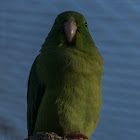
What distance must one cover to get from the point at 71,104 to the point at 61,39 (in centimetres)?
49

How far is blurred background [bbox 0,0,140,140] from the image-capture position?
388 cm

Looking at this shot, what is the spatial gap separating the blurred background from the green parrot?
1.30m

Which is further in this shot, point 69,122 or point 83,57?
point 83,57

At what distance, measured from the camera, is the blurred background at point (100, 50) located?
153 inches

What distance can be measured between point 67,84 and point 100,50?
1645 mm

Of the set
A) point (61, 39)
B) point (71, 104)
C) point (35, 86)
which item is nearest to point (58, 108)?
point (71, 104)

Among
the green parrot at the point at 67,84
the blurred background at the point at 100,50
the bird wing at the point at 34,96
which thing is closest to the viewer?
the green parrot at the point at 67,84

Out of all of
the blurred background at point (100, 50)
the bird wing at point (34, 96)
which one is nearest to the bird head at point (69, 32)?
the bird wing at point (34, 96)

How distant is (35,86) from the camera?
8.56ft

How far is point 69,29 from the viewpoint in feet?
8.27

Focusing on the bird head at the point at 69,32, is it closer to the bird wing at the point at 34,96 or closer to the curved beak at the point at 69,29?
the curved beak at the point at 69,29

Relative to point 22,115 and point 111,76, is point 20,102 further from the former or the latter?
point 111,76

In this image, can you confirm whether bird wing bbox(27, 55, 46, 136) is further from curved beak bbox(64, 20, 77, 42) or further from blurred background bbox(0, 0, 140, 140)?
blurred background bbox(0, 0, 140, 140)

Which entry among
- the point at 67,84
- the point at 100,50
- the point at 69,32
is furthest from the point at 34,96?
the point at 100,50
